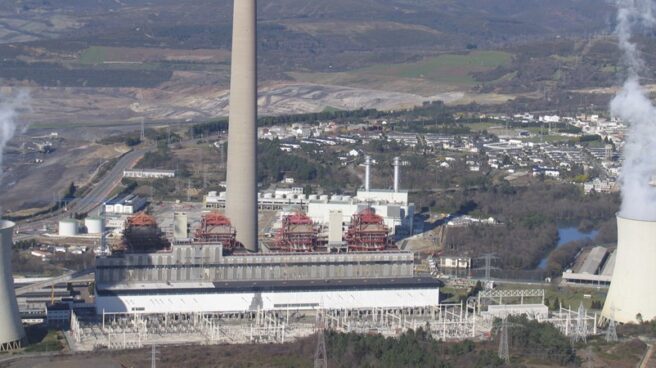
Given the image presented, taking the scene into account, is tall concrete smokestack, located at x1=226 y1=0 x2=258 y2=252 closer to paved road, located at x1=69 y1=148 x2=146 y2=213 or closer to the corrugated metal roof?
the corrugated metal roof

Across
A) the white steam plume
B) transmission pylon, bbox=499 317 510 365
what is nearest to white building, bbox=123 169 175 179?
the white steam plume

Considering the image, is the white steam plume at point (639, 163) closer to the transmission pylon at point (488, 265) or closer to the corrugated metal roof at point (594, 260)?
the corrugated metal roof at point (594, 260)

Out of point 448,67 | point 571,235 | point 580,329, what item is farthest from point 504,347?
point 448,67

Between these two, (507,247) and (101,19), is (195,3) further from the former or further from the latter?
(507,247)

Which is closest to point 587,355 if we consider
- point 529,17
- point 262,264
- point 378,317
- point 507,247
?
point 378,317

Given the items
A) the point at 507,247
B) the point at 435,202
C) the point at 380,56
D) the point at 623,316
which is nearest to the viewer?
the point at 623,316

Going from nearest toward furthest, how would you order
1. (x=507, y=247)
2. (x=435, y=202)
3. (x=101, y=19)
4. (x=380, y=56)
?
(x=507, y=247), (x=435, y=202), (x=380, y=56), (x=101, y=19)

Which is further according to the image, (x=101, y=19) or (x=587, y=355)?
(x=101, y=19)

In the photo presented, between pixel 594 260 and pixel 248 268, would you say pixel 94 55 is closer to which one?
pixel 594 260
